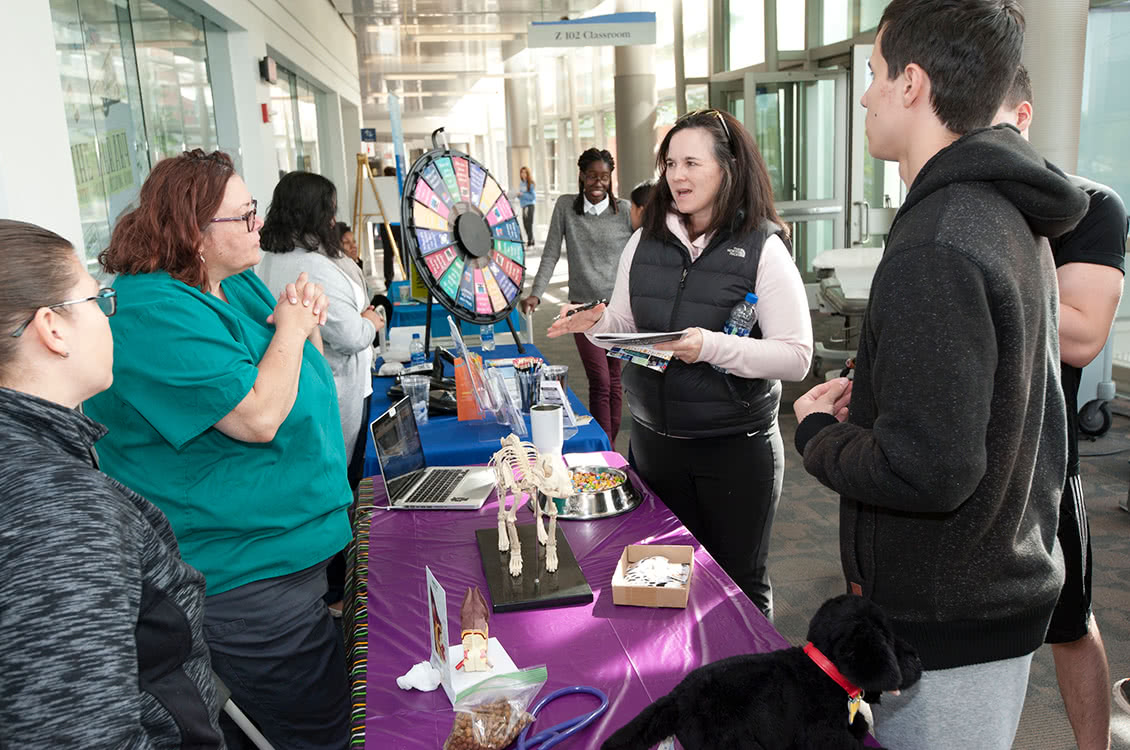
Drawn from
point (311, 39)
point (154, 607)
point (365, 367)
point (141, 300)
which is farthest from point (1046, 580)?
point (311, 39)

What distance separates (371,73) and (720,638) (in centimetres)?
1800

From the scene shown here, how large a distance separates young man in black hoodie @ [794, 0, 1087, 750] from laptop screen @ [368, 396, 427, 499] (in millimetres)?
1111

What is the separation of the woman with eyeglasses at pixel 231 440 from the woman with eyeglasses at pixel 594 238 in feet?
8.54

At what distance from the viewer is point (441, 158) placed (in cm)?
300

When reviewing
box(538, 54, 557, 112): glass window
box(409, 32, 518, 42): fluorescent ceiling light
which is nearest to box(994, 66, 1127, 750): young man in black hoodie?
→ box(409, 32, 518, 42): fluorescent ceiling light

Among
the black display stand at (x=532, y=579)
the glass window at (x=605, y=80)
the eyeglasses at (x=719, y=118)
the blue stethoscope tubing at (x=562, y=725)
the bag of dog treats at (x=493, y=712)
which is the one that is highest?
the glass window at (x=605, y=80)

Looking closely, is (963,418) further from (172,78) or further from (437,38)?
(437,38)

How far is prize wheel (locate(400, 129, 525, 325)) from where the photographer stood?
2885mm

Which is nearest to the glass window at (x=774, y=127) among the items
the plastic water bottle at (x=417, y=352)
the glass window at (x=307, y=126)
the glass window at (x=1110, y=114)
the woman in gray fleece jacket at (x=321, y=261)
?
the glass window at (x=1110, y=114)

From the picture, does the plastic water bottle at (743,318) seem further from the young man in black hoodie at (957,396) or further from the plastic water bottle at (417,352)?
the plastic water bottle at (417,352)

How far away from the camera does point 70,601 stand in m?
0.79

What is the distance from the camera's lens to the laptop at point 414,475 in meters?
1.92

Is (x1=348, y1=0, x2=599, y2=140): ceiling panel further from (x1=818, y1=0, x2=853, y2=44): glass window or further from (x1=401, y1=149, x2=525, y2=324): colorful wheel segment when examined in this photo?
(x1=401, y1=149, x2=525, y2=324): colorful wheel segment

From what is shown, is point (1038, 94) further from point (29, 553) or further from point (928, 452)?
point (29, 553)
